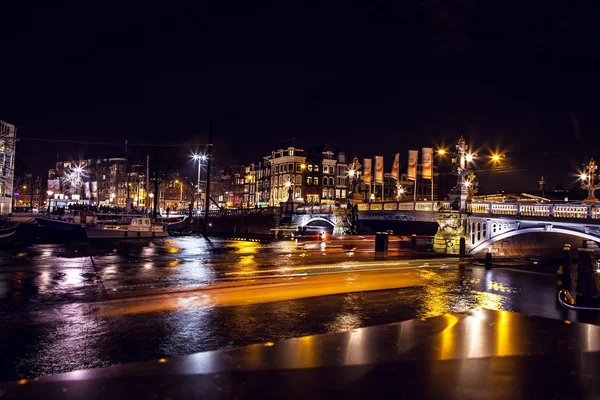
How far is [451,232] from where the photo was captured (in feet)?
101

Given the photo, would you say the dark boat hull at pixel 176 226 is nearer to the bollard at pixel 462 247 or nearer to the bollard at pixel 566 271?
the bollard at pixel 462 247

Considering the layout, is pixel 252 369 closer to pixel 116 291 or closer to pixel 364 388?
pixel 364 388

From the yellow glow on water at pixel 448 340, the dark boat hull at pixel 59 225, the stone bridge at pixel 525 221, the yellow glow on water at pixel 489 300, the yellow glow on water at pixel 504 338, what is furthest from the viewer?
the dark boat hull at pixel 59 225

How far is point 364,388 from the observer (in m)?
6.38

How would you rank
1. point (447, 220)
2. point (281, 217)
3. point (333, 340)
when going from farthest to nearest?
point (281, 217) → point (447, 220) → point (333, 340)

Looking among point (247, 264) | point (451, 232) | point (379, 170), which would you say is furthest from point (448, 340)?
point (379, 170)

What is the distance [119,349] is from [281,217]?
2305 inches

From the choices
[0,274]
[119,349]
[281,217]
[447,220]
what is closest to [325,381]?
[119,349]

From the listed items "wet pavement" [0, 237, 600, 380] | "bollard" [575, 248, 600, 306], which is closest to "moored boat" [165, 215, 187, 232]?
"wet pavement" [0, 237, 600, 380]

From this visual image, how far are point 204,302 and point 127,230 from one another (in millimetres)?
36884

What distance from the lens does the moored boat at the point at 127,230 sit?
43884 mm

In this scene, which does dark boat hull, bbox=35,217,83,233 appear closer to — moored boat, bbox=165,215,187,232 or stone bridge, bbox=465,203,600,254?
moored boat, bbox=165,215,187,232

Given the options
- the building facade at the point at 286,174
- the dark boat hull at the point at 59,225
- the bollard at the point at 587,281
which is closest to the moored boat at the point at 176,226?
the dark boat hull at the point at 59,225

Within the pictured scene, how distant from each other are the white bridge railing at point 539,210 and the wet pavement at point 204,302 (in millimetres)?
3771
